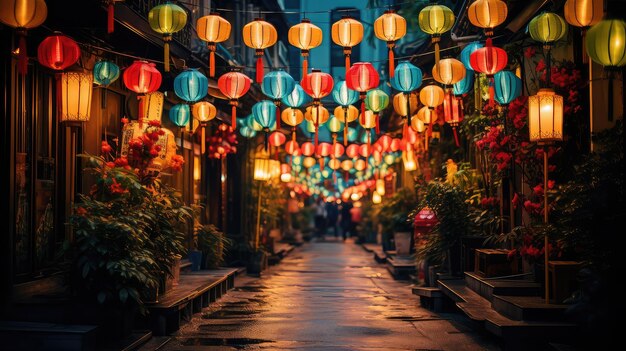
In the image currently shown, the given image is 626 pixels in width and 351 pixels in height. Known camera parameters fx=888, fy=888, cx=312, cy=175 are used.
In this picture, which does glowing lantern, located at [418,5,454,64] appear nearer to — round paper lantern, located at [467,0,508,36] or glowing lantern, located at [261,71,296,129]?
round paper lantern, located at [467,0,508,36]

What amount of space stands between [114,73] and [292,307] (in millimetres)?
5982

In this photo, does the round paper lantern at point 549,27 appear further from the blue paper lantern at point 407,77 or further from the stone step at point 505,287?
the blue paper lantern at point 407,77

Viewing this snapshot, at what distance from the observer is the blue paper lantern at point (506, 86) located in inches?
612

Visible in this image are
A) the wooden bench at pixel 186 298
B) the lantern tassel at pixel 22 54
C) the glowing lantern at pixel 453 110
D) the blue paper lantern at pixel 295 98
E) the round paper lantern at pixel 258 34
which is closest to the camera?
the lantern tassel at pixel 22 54

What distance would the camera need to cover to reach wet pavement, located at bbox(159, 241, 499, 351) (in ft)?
42.9

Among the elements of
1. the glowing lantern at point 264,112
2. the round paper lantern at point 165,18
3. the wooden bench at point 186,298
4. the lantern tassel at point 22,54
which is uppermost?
the round paper lantern at point 165,18

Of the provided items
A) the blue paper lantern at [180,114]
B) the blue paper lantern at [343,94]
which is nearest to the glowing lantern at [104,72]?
the blue paper lantern at [180,114]

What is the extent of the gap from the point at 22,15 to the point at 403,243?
21.1 metres

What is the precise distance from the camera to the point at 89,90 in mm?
12984

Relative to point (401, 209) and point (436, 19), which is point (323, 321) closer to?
point (436, 19)

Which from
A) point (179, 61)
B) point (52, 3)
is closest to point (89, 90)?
point (52, 3)

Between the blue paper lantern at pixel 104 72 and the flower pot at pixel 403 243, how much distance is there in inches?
651

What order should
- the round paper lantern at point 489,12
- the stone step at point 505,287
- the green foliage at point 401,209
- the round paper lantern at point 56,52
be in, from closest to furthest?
the round paper lantern at point 56,52 < the stone step at point 505,287 < the round paper lantern at point 489,12 < the green foliage at point 401,209

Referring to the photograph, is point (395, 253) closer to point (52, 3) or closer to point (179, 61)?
point (179, 61)
